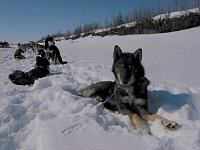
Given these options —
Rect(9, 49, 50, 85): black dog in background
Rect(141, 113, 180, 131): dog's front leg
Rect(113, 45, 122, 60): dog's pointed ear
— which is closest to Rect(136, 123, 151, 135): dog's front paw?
Rect(141, 113, 180, 131): dog's front leg

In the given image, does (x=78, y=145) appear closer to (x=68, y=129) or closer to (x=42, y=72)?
(x=68, y=129)

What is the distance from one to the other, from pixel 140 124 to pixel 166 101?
3.70 ft

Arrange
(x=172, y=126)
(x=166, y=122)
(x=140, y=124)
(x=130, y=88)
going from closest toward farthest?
(x=172, y=126) < (x=166, y=122) < (x=140, y=124) < (x=130, y=88)

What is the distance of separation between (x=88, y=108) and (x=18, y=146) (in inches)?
61.7

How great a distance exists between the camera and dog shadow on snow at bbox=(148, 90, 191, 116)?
16.1 feet

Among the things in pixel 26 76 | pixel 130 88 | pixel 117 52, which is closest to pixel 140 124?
pixel 130 88

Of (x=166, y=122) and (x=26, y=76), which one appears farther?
(x=26, y=76)

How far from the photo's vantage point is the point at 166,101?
205 inches

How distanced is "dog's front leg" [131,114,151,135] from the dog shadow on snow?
0.59 meters

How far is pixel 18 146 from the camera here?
12.0ft

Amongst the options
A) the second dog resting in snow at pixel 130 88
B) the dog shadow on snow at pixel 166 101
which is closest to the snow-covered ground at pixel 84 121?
the dog shadow on snow at pixel 166 101

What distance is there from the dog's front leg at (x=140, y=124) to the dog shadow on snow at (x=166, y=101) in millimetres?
593

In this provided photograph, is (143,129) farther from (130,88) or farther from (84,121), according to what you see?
(130,88)

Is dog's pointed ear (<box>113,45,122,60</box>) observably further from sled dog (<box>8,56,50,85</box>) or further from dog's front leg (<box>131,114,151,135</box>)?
sled dog (<box>8,56,50,85</box>)
